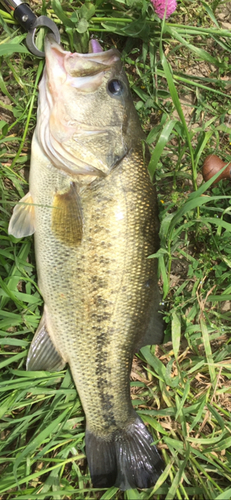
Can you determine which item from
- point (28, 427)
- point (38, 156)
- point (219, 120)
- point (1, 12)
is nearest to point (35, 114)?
point (38, 156)

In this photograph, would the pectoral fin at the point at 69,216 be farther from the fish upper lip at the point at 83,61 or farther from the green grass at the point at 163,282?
the fish upper lip at the point at 83,61

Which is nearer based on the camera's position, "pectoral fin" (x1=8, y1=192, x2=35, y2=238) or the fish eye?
the fish eye

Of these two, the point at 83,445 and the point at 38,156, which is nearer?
the point at 38,156

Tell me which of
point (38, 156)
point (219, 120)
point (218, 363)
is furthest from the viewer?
point (219, 120)

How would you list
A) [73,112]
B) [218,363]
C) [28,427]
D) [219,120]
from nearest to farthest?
1. [73,112]
2. [28,427]
3. [218,363]
4. [219,120]

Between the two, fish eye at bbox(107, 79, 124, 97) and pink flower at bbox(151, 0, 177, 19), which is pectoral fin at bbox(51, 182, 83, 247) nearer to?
fish eye at bbox(107, 79, 124, 97)

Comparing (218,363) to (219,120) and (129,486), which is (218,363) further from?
(219,120)

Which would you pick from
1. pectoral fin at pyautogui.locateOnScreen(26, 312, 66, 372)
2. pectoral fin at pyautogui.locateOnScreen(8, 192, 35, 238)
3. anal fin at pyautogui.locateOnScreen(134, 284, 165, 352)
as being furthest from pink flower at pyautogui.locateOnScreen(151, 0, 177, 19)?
pectoral fin at pyautogui.locateOnScreen(26, 312, 66, 372)

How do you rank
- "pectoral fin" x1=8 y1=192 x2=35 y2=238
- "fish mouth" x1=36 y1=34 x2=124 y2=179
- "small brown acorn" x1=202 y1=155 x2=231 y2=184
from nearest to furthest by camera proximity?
"fish mouth" x1=36 y1=34 x2=124 y2=179 < "pectoral fin" x1=8 y1=192 x2=35 y2=238 < "small brown acorn" x1=202 y1=155 x2=231 y2=184
